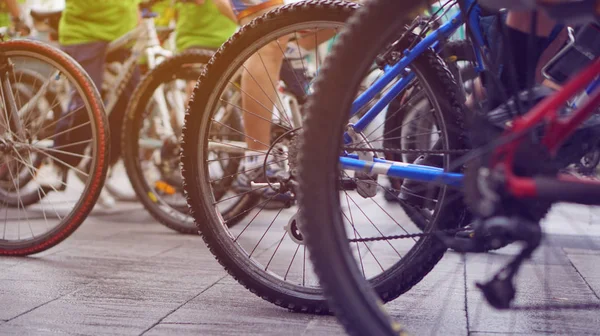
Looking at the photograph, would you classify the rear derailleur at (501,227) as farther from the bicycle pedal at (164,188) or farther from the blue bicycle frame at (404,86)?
the bicycle pedal at (164,188)

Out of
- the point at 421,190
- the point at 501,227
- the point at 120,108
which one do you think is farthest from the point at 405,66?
the point at 120,108

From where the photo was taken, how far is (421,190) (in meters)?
2.90

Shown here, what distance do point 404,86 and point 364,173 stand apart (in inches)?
12.0

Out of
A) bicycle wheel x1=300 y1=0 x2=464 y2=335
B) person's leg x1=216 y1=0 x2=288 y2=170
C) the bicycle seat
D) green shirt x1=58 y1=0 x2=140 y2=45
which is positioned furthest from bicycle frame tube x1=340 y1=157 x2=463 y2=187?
the bicycle seat

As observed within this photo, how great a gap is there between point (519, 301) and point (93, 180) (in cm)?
178

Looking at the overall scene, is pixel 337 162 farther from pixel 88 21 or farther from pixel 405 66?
pixel 88 21

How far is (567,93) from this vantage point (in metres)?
1.95

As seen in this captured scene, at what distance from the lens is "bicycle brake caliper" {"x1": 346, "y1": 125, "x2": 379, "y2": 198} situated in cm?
280

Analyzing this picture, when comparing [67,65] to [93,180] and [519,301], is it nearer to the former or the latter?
[93,180]

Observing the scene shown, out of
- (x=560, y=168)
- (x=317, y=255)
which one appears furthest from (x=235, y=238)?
(x=560, y=168)

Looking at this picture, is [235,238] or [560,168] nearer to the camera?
[560,168]

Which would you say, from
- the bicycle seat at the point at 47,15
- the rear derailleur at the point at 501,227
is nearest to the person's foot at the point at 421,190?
the rear derailleur at the point at 501,227

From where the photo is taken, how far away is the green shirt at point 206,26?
5.92 metres

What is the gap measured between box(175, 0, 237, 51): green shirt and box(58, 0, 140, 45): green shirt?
53 cm
